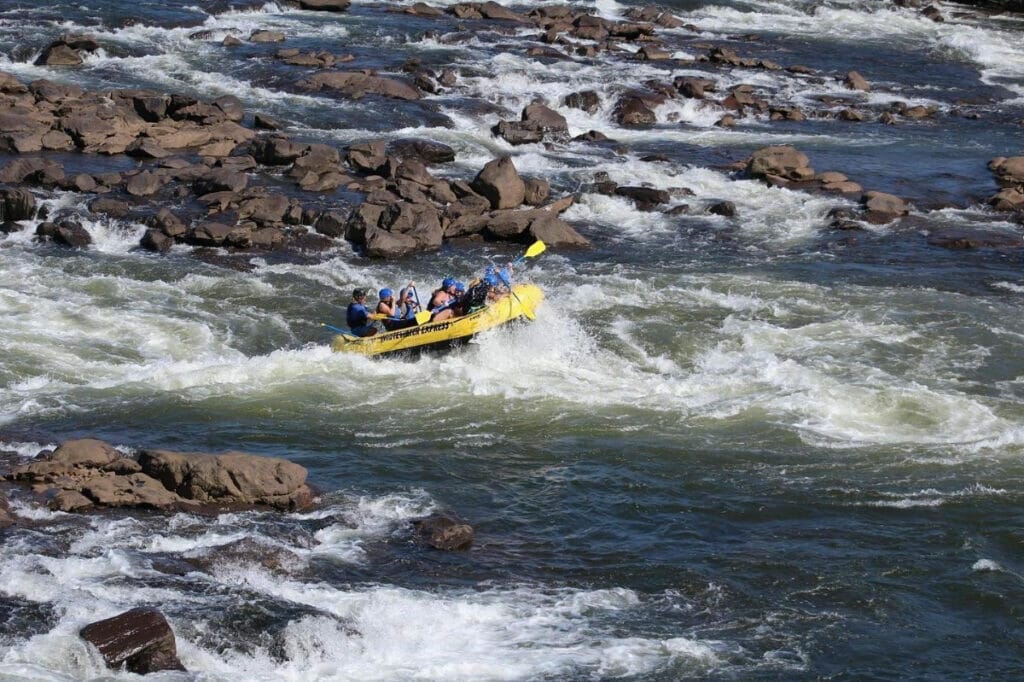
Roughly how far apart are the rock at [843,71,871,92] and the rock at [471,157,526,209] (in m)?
13.1

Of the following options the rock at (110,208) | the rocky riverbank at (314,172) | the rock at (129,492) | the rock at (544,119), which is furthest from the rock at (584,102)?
the rock at (129,492)

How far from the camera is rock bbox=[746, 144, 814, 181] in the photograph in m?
25.2

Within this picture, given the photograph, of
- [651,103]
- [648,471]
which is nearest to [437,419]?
[648,471]

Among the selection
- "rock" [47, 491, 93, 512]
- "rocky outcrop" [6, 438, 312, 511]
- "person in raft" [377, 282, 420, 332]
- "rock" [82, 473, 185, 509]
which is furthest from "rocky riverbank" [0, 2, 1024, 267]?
"rock" [47, 491, 93, 512]

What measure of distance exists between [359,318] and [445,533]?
5561mm

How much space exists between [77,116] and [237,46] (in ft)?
25.7

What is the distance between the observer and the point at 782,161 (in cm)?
2522

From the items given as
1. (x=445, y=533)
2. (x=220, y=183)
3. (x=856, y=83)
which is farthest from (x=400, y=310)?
(x=856, y=83)

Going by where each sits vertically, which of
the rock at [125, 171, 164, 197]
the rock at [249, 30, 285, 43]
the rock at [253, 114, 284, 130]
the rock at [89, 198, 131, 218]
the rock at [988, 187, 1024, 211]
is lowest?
the rock at [89, 198, 131, 218]

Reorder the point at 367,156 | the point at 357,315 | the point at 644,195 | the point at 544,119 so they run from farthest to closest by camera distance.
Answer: the point at 544,119 → the point at 367,156 → the point at 644,195 → the point at 357,315

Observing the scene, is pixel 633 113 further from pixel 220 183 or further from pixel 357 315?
pixel 357 315

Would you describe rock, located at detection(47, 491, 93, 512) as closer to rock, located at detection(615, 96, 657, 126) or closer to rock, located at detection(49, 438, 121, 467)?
rock, located at detection(49, 438, 121, 467)

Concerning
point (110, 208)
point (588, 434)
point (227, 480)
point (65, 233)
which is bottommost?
point (588, 434)

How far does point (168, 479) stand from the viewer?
12.8 meters
